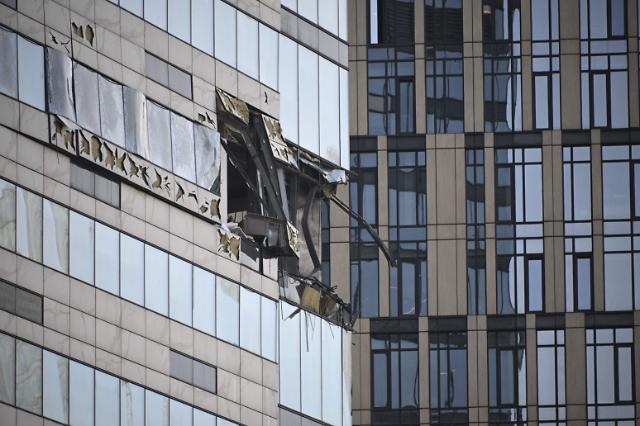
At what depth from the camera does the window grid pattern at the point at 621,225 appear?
82.8 metres

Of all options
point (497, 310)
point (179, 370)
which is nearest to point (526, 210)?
point (497, 310)

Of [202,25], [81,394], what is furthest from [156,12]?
[81,394]

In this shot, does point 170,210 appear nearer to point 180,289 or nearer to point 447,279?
point 180,289

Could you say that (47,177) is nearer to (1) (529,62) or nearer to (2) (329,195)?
(2) (329,195)

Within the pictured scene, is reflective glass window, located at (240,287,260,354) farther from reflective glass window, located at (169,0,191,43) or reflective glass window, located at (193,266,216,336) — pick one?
reflective glass window, located at (169,0,191,43)

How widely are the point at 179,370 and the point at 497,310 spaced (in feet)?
109

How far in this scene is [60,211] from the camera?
46.8 meters

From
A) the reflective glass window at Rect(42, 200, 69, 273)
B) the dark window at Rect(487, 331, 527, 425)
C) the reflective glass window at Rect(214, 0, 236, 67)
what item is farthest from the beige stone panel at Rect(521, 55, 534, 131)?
the reflective glass window at Rect(42, 200, 69, 273)

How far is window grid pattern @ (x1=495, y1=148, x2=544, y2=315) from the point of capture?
3280 inches

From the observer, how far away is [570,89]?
84.2 meters

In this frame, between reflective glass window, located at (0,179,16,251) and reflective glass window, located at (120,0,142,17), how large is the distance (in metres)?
6.98

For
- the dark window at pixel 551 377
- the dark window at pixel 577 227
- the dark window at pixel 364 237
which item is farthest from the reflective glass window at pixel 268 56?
the dark window at pixel 577 227

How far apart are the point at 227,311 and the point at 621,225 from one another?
32624 millimetres

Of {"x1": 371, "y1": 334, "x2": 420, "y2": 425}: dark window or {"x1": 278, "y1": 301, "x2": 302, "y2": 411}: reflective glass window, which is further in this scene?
{"x1": 371, "y1": 334, "x2": 420, "y2": 425}: dark window
